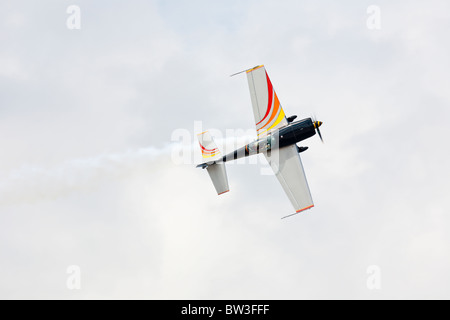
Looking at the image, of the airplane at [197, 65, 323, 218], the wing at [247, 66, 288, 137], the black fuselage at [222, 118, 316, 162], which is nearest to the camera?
the airplane at [197, 65, 323, 218]

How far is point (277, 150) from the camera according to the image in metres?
43.4

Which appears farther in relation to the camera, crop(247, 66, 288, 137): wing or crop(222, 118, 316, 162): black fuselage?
crop(247, 66, 288, 137): wing

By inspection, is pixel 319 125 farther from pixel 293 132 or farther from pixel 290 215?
pixel 290 215

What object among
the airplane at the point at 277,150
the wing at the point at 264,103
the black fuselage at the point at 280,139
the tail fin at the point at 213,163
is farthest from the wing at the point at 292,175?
the tail fin at the point at 213,163

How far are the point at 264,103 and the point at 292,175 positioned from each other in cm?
564

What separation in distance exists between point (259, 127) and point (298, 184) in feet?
16.6

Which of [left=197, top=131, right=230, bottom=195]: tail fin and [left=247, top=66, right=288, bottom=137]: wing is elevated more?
[left=247, top=66, right=288, bottom=137]: wing

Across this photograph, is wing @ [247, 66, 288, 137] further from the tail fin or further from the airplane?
the tail fin

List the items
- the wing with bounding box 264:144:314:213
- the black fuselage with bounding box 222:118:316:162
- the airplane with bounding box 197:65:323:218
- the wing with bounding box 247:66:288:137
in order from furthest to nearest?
the wing with bounding box 247:66:288:137, the black fuselage with bounding box 222:118:316:162, the airplane with bounding box 197:65:323:218, the wing with bounding box 264:144:314:213

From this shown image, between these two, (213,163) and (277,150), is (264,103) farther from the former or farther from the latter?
(213,163)

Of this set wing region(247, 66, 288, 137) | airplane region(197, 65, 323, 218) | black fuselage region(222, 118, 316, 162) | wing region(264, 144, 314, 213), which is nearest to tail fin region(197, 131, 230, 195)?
airplane region(197, 65, 323, 218)

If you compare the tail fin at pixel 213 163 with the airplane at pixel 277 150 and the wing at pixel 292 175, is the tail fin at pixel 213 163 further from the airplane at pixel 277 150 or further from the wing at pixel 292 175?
the wing at pixel 292 175

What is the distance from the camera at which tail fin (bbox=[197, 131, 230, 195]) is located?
43.1 meters

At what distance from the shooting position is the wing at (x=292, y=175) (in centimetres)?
4178
